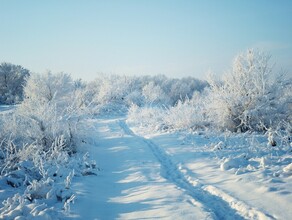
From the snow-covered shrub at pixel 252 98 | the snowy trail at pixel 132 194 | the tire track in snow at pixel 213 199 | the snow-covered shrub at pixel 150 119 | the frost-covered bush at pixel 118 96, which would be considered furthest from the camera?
the frost-covered bush at pixel 118 96

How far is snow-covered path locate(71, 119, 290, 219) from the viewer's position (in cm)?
532

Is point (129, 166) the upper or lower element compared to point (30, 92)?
lower

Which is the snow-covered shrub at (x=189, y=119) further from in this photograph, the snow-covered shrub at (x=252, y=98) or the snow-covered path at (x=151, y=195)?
the snow-covered path at (x=151, y=195)

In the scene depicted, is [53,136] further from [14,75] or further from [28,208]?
[14,75]

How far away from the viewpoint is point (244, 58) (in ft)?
48.0

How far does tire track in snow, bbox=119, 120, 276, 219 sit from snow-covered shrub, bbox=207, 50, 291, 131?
6300mm

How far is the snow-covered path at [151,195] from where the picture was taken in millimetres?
5320

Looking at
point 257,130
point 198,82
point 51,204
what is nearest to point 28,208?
point 51,204

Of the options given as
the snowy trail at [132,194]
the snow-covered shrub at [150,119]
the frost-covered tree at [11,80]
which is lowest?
the snowy trail at [132,194]

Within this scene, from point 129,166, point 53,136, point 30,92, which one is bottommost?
point 129,166

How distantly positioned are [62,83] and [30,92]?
4.60 m

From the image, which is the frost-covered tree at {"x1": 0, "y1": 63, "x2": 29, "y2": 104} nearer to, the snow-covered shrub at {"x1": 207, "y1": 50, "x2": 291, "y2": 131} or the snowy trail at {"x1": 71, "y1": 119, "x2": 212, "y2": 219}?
the snow-covered shrub at {"x1": 207, "y1": 50, "x2": 291, "y2": 131}

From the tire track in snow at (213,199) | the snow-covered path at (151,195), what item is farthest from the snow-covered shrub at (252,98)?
the tire track in snow at (213,199)

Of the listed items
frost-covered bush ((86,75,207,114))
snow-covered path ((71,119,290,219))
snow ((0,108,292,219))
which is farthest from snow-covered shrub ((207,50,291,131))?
frost-covered bush ((86,75,207,114))
